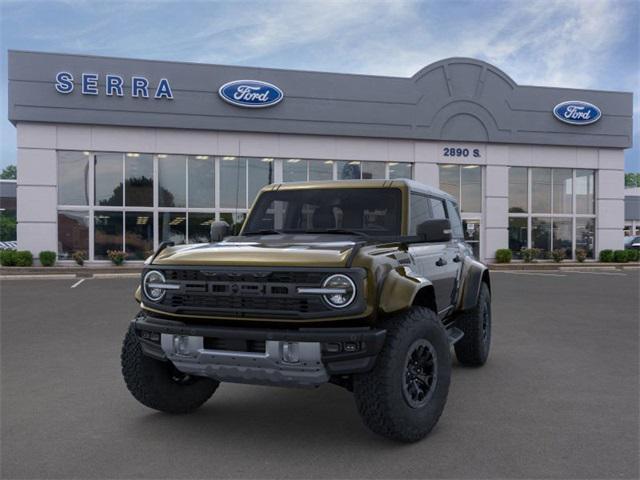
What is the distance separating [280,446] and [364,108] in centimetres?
2313

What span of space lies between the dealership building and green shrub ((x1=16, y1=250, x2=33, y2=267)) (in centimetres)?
74

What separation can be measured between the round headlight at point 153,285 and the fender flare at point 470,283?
3118mm

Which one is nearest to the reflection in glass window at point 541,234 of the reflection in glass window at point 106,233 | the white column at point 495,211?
the white column at point 495,211

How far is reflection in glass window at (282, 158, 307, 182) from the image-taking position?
1002 inches

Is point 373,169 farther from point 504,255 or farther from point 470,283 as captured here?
point 470,283

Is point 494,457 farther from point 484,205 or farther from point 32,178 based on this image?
point 484,205

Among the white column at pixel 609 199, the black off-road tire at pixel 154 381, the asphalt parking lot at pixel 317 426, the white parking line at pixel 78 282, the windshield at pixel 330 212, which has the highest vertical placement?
the white column at pixel 609 199

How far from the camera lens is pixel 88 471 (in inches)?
142

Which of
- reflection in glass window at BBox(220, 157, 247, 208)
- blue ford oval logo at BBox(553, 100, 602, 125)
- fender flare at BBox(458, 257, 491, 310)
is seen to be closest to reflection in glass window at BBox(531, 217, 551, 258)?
blue ford oval logo at BBox(553, 100, 602, 125)

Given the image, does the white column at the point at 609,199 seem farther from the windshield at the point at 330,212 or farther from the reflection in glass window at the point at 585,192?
the windshield at the point at 330,212

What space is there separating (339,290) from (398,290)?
49cm

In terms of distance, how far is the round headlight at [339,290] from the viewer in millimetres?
3669

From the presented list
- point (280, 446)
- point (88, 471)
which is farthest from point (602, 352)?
point (88, 471)

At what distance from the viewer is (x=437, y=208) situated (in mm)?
5961
